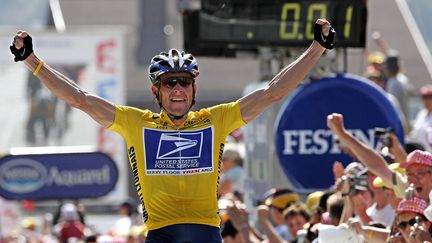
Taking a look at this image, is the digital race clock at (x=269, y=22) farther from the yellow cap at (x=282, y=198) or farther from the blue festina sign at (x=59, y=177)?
the blue festina sign at (x=59, y=177)

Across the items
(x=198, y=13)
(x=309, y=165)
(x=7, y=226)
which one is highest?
(x=198, y=13)

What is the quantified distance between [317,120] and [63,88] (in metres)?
6.00

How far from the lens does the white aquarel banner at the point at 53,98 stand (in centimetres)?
2502

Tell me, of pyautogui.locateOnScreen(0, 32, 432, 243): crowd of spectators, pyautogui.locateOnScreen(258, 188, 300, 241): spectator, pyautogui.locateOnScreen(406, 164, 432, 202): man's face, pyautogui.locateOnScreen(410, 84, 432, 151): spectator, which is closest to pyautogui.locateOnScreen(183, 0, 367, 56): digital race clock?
pyautogui.locateOnScreen(0, 32, 432, 243): crowd of spectators

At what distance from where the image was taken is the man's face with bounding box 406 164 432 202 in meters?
9.73

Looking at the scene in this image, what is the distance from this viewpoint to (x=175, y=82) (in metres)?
8.29

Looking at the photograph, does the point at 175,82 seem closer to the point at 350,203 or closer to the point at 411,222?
the point at 411,222

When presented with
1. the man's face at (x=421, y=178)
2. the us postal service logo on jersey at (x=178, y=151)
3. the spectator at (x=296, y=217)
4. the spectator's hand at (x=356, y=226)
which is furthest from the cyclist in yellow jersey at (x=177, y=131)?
the spectator at (x=296, y=217)

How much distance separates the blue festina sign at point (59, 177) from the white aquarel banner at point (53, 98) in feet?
7.14

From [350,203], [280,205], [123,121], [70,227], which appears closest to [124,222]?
[70,227]

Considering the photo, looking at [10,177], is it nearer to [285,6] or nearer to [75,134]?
[75,134]

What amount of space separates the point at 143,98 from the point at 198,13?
16.0m

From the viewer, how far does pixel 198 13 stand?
46.4ft

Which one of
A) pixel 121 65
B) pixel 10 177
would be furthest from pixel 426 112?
pixel 121 65
